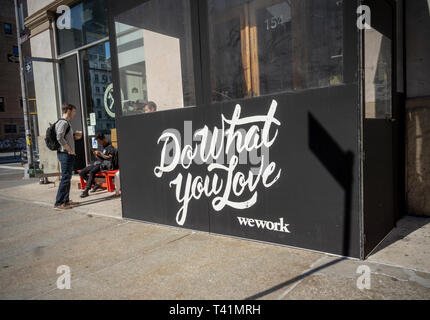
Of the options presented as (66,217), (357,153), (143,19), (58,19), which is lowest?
(66,217)

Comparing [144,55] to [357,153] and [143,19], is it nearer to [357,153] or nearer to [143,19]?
[143,19]

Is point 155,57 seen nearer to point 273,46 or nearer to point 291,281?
point 273,46

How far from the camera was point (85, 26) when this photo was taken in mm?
9508

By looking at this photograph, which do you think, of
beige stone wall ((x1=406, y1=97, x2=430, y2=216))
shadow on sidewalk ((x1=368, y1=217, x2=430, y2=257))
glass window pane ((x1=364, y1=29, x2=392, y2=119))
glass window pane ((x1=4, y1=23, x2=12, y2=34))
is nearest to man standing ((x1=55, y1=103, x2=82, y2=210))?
glass window pane ((x1=364, y1=29, x2=392, y2=119))

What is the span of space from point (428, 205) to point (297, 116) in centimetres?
255

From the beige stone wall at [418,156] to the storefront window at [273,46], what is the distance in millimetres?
2067

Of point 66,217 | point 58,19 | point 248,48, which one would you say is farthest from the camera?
point 58,19

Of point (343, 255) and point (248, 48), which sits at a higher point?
point (248, 48)

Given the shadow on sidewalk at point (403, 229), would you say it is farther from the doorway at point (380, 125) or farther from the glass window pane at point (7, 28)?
the glass window pane at point (7, 28)

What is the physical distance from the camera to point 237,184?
12.7ft

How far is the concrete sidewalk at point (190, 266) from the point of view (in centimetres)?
264

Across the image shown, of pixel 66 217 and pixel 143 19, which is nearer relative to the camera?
pixel 143 19

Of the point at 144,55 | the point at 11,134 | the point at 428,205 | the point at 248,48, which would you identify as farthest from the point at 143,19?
the point at 11,134
